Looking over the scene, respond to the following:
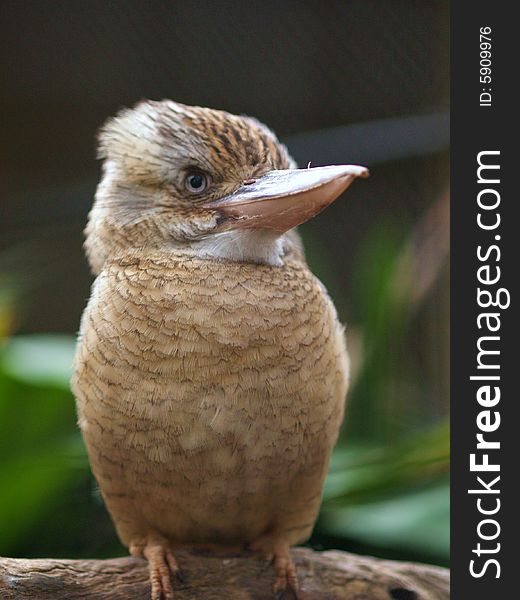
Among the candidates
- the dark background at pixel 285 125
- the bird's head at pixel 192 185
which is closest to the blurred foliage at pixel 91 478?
the dark background at pixel 285 125

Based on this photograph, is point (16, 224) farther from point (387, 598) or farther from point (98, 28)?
point (387, 598)

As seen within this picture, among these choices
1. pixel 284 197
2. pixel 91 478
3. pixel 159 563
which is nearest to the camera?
pixel 284 197

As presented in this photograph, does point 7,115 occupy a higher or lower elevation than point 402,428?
higher

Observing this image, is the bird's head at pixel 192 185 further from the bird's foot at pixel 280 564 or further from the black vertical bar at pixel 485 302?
the bird's foot at pixel 280 564

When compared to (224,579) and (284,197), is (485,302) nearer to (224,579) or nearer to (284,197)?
(284,197)

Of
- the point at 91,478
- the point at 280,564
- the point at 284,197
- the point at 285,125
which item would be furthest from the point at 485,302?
the point at 91,478

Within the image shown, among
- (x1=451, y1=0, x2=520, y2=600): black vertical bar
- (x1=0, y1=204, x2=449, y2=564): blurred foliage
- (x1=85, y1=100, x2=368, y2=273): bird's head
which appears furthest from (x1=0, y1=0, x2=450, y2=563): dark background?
(x1=85, y1=100, x2=368, y2=273): bird's head

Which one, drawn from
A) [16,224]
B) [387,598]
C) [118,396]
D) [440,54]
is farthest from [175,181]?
[16,224]
